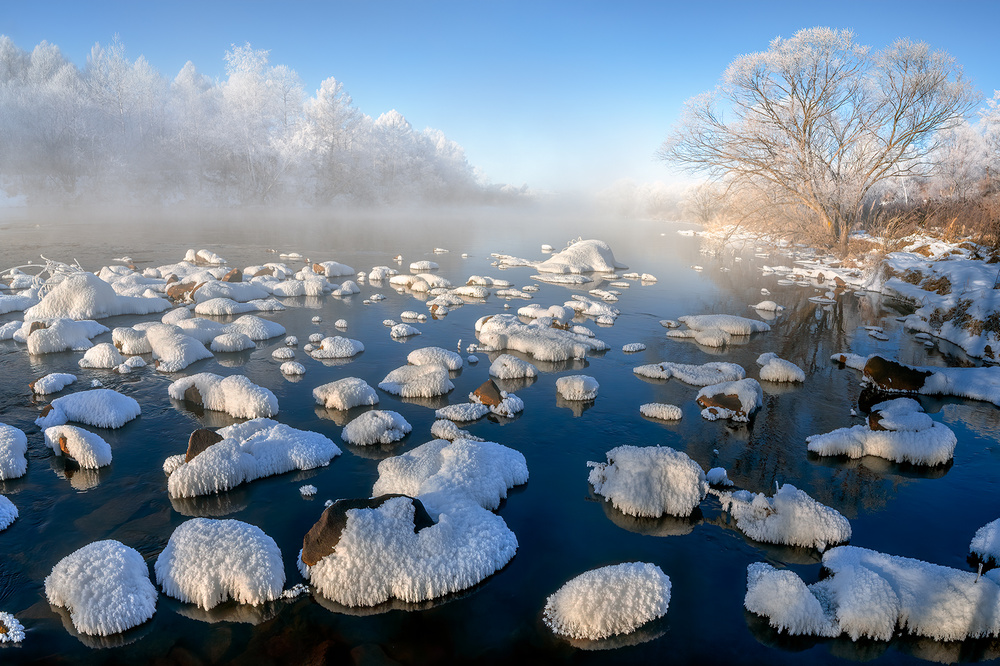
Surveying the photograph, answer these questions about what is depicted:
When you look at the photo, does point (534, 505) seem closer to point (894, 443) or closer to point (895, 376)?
point (894, 443)

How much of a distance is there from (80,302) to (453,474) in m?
15.3

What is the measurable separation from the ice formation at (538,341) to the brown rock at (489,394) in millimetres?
3744

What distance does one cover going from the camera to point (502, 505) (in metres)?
8.86

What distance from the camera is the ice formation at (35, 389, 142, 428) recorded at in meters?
10.7

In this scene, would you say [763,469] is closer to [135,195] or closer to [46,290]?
[46,290]

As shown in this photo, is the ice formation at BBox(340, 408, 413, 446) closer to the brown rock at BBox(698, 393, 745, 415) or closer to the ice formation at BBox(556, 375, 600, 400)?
the ice formation at BBox(556, 375, 600, 400)

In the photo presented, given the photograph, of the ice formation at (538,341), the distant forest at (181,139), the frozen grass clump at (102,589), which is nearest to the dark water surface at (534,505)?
the frozen grass clump at (102,589)

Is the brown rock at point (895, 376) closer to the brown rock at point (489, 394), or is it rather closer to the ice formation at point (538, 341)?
the ice formation at point (538, 341)

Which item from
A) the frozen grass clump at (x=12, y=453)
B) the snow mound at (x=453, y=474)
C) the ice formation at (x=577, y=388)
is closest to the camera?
the snow mound at (x=453, y=474)

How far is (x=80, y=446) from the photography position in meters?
9.32

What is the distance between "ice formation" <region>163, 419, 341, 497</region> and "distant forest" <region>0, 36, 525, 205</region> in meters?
71.0

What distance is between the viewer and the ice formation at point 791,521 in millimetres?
8125

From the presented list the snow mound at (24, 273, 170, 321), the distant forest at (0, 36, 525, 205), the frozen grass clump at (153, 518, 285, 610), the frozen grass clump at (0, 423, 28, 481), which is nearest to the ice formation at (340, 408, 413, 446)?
the frozen grass clump at (153, 518, 285, 610)

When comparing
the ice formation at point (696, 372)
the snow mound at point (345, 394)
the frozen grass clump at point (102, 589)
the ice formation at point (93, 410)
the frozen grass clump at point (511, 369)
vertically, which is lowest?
the frozen grass clump at point (102, 589)
